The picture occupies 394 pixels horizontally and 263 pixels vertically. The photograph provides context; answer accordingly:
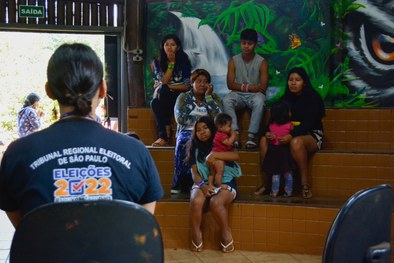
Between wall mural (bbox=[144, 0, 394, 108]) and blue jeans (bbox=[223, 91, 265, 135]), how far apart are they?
2.18 feet

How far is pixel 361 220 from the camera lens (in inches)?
51.6

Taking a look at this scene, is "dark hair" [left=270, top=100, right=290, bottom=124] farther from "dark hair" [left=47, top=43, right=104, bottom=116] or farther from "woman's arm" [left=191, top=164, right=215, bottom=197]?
"dark hair" [left=47, top=43, right=104, bottom=116]

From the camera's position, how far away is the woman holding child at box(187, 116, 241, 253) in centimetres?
382

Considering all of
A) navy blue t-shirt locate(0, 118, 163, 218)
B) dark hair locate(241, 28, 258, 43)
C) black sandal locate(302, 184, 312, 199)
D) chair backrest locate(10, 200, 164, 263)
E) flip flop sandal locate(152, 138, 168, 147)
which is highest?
dark hair locate(241, 28, 258, 43)

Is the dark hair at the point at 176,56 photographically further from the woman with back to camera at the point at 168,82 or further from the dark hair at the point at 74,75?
the dark hair at the point at 74,75

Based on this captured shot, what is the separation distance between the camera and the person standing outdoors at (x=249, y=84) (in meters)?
4.69

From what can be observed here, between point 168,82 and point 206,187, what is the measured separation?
1570mm

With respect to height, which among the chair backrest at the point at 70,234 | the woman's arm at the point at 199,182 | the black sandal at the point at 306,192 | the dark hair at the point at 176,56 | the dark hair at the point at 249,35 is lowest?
the black sandal at the point at 306,192

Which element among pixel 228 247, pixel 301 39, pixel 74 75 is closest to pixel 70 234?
pixel 74 75

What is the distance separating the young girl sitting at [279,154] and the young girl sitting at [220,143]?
1.37 ft

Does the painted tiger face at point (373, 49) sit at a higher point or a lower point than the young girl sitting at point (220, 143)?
higher

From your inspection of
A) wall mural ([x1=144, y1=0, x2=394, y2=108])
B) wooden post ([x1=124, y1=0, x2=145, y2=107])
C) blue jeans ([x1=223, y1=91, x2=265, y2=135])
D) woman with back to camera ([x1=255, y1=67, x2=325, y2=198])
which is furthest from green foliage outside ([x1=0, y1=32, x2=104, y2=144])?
woman with back to camera ([x1=255, y1=67, x2=325, y2=198])

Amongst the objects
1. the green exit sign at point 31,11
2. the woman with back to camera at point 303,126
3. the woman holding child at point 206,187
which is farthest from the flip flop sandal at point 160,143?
the green exit sign at point 31,11

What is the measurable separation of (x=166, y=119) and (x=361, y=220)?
12.5ft
